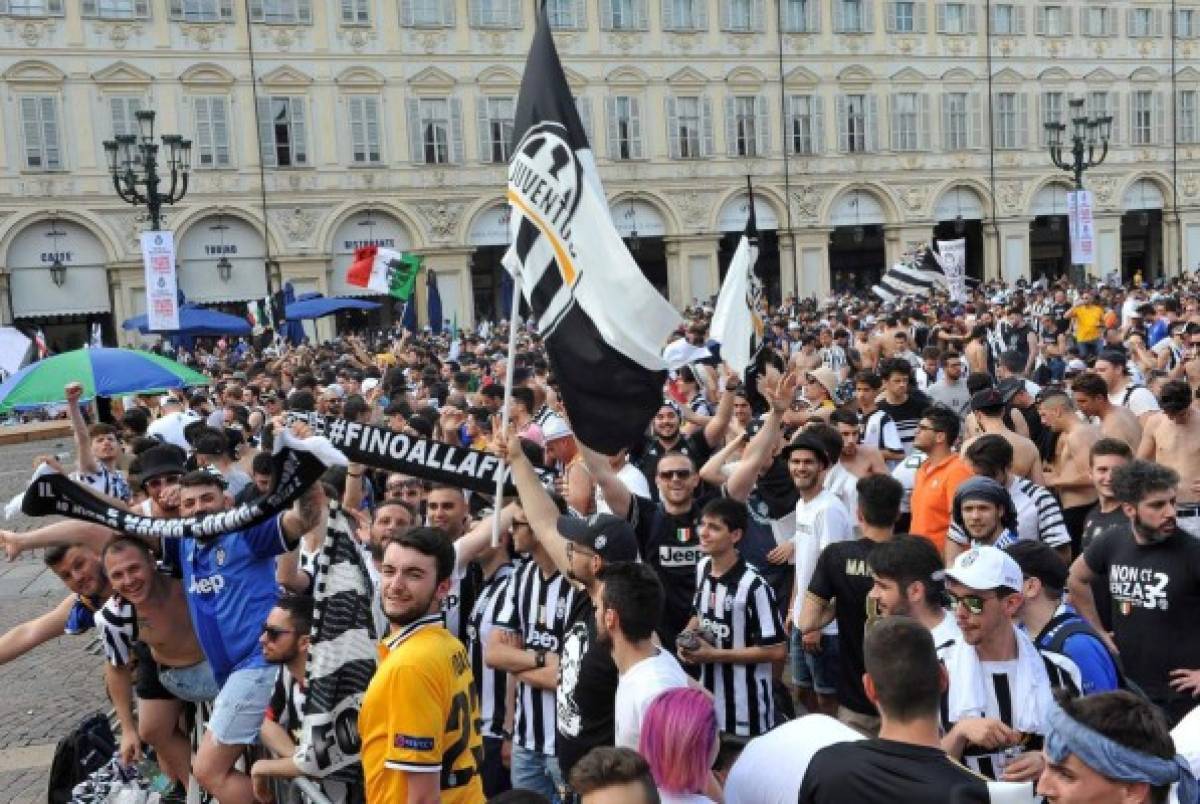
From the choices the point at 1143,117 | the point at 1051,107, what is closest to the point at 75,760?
the point at 1051,107

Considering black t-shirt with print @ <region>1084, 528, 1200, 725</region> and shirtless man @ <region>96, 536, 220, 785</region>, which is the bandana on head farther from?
shirtless man @ <region>96, 536, 220, 785</region>

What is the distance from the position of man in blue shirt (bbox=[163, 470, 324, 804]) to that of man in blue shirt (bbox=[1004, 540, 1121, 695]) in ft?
9.86

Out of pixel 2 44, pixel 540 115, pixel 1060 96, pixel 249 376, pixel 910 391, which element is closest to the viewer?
pixel 540 115

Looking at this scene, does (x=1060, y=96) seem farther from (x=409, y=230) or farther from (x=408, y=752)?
(x=408, y=752)

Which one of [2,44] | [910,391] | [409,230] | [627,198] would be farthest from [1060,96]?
[910,391]

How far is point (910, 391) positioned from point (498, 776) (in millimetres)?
4927

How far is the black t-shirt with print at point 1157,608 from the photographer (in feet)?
15.7

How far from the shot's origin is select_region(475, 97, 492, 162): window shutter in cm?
3866

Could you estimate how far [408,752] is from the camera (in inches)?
140

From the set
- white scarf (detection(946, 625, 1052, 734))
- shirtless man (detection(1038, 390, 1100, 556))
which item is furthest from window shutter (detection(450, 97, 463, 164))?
white scarf (detection(946, 625, 1052, 734))

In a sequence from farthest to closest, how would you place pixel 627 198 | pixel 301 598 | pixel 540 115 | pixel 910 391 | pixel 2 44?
pixel 627 198, pixel 2 44, pixel 910 391, pixel 540 115, pixel 301 598

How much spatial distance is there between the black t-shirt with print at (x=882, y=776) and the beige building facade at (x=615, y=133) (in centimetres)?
3456

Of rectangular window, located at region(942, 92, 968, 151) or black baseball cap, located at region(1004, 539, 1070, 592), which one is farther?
rectangular window, located at region(942, 92, 968, 151)

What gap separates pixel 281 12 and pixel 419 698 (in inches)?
1429
